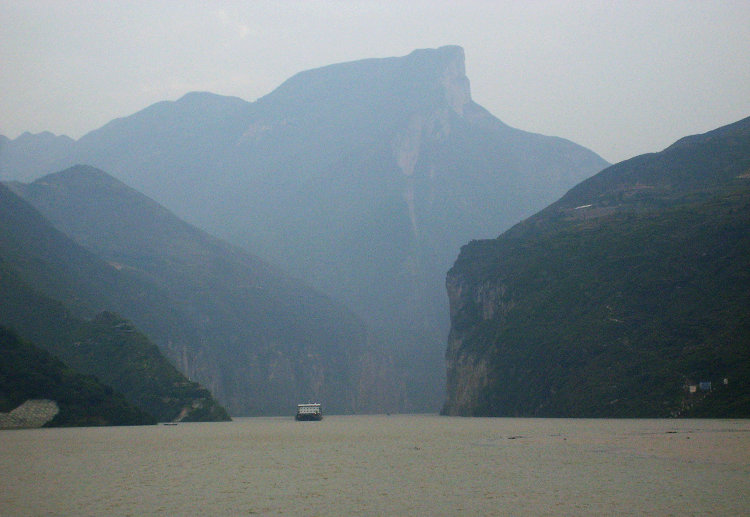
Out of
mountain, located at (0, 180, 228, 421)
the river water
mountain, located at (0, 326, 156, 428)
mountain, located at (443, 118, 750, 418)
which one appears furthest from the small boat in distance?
the river water

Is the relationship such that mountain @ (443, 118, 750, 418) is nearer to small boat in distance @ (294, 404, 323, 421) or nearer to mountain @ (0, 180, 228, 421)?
small boat in distance @ (294, 404, 323, 421)

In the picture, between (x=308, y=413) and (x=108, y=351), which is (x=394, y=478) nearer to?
(x=108, y=351)

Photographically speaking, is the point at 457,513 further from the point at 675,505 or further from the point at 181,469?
the point at 181,469

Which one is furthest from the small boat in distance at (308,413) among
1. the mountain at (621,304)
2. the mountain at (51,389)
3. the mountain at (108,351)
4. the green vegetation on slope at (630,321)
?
the mountain at (51,389)

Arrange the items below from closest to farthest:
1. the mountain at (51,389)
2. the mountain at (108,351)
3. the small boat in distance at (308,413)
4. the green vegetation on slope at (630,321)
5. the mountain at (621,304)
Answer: the mountain at (51,389), the green vegetation on slope at (630,321), the mountain at (621,304), the mountain at (108,351), the small boat in distance at (308,413)

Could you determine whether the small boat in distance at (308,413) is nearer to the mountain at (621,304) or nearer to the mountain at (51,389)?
the mountain at (621,304)

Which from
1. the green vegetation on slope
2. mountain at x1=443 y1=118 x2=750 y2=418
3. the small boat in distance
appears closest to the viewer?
the green vegetation on slope

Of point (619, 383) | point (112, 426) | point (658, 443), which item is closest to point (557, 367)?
point (619, 383)
